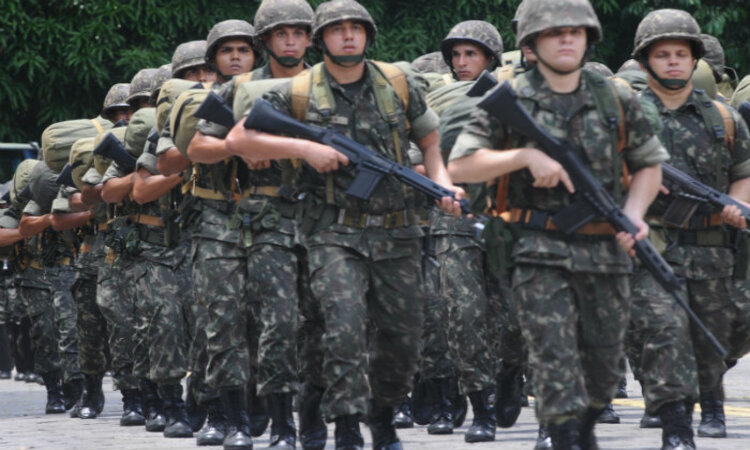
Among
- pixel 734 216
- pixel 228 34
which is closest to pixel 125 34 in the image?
pixel 228 34

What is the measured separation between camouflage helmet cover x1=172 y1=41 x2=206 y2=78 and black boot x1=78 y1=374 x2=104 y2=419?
8.69 ft

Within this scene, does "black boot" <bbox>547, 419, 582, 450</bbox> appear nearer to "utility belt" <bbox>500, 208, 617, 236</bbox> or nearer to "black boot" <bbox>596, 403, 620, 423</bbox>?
"utility belt" <bbox>500, 208, 617, 236</bbox>

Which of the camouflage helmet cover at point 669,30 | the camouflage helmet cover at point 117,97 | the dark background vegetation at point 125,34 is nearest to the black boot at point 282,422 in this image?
the camouflage helmet cover at point 669,30

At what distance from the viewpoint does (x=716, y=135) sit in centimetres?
883

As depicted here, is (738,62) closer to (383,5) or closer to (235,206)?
(383,5)

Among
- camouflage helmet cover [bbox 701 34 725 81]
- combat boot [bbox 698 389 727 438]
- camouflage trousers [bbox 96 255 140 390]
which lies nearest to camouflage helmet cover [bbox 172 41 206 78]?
camouflage trousers [bbox 96 255 140 390]

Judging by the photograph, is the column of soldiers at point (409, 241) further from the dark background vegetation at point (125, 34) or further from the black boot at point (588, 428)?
the dark background vegetation at point (125, 34)

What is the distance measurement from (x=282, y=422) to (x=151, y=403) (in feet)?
8.20

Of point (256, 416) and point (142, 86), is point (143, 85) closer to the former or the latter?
point (142, 86)

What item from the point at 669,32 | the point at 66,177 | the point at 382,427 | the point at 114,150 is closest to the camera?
the point at 382,427

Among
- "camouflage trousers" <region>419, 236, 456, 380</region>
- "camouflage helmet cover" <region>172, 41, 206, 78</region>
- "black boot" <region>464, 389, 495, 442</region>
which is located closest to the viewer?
"black boot" <region>464, 389, 495, 442</region>

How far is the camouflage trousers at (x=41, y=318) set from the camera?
14023 millimetres

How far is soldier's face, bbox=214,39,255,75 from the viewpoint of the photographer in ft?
32.9

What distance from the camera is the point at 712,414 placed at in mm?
9609
